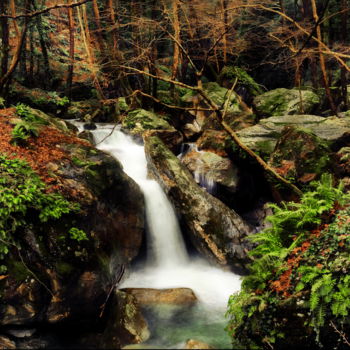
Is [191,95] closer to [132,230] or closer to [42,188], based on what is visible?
[132,230]

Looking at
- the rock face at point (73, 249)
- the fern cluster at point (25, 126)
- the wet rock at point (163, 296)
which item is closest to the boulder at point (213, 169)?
the rock face at point (73, 249)

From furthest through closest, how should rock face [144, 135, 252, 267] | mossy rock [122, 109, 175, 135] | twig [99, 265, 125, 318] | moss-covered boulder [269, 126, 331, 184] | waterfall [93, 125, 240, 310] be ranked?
mossy rock [122, 109, 175, 135] → moss-covered boulder [269, 126, 331, 184] → rock face [144, 135, 252, 267] → waterfall [93, 125, 240, 310] → twig [99, 265, 125, 318]

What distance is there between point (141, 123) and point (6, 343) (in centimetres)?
1104

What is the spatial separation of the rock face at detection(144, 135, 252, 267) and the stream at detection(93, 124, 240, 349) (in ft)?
1.55

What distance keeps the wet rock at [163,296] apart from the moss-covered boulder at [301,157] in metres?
4.95

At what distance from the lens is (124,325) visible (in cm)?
584

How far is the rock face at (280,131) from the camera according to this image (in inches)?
405

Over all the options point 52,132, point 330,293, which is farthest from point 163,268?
point 330,293

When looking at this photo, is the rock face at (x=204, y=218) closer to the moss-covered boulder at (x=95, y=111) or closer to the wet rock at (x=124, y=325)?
the wet rock at (x=124, y=325)

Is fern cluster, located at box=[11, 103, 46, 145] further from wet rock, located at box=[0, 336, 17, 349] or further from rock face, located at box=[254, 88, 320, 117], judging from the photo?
rock face, located at box=[254, 88, 320, 117]

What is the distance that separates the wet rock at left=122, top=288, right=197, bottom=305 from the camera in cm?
704

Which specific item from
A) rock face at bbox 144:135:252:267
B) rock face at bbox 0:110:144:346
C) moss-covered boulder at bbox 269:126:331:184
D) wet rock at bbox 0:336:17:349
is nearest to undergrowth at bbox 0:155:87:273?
rock face at bbox 0:110:144:346

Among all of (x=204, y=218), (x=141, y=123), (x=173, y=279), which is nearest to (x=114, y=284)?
(x=173, y=279)

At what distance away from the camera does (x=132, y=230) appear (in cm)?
890
